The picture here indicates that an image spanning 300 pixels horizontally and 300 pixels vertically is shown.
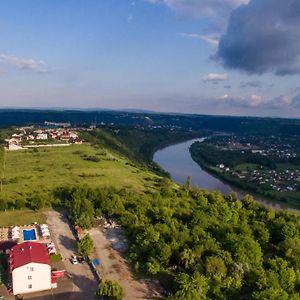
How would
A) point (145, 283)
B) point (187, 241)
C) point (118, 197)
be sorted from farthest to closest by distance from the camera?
1. point (118, 197)
2. point (187, 241)
3. point (145, 283)

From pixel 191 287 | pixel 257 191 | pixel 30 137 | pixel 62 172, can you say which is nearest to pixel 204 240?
pixel 191 287

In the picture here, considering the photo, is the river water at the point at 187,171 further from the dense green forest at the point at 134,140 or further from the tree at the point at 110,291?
the tree at the point at 110,291

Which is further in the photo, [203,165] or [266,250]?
[203,165]

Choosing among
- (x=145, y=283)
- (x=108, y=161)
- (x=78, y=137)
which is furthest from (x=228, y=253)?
(x=78, y=137)

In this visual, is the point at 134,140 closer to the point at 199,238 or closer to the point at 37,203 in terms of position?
the point at 37,203

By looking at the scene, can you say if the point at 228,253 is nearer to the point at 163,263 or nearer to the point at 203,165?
the point at 163,263

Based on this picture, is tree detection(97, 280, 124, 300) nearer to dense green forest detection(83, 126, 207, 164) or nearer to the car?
the car

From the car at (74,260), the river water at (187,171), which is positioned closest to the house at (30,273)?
the car at (74,260)

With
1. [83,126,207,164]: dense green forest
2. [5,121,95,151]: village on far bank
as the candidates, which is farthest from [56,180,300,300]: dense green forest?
[83,126,207,164]: dense green forest
